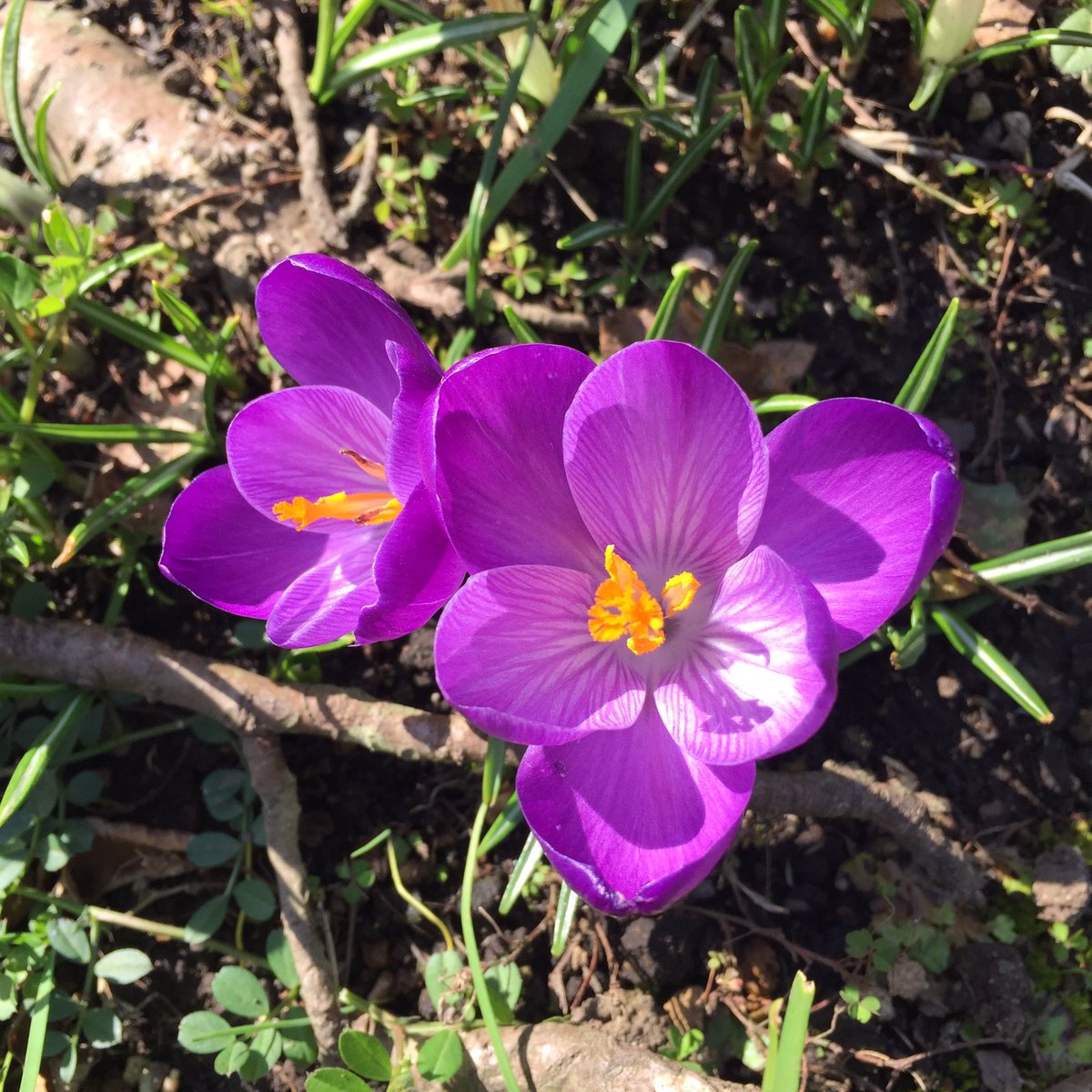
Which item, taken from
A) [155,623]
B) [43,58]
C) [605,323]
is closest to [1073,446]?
[605,323]

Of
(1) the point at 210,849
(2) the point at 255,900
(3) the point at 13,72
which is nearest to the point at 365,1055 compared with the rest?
(2) the point at 255,900

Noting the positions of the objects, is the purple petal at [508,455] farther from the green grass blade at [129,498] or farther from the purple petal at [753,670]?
the green grass blade at [129,498]

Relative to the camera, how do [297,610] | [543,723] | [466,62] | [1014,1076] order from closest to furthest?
[543,723]
[297,610]
[1014,1076]
[466,62]

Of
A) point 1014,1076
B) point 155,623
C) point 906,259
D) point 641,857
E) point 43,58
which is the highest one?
point 43,58

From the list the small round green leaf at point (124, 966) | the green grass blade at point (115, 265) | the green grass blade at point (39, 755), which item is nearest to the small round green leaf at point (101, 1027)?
the small round green leaf at point (124, 966)

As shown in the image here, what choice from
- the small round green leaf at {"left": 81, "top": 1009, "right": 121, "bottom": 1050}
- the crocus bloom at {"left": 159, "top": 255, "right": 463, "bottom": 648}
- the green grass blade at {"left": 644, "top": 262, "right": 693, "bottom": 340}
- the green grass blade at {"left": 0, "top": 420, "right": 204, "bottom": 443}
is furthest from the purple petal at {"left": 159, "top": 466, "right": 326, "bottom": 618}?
the small round green leaf at {"left": 81, "top": 1009, "right": 121, "bottom": 1050}

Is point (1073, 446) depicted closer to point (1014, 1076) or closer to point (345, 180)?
point (1014, 1076)
